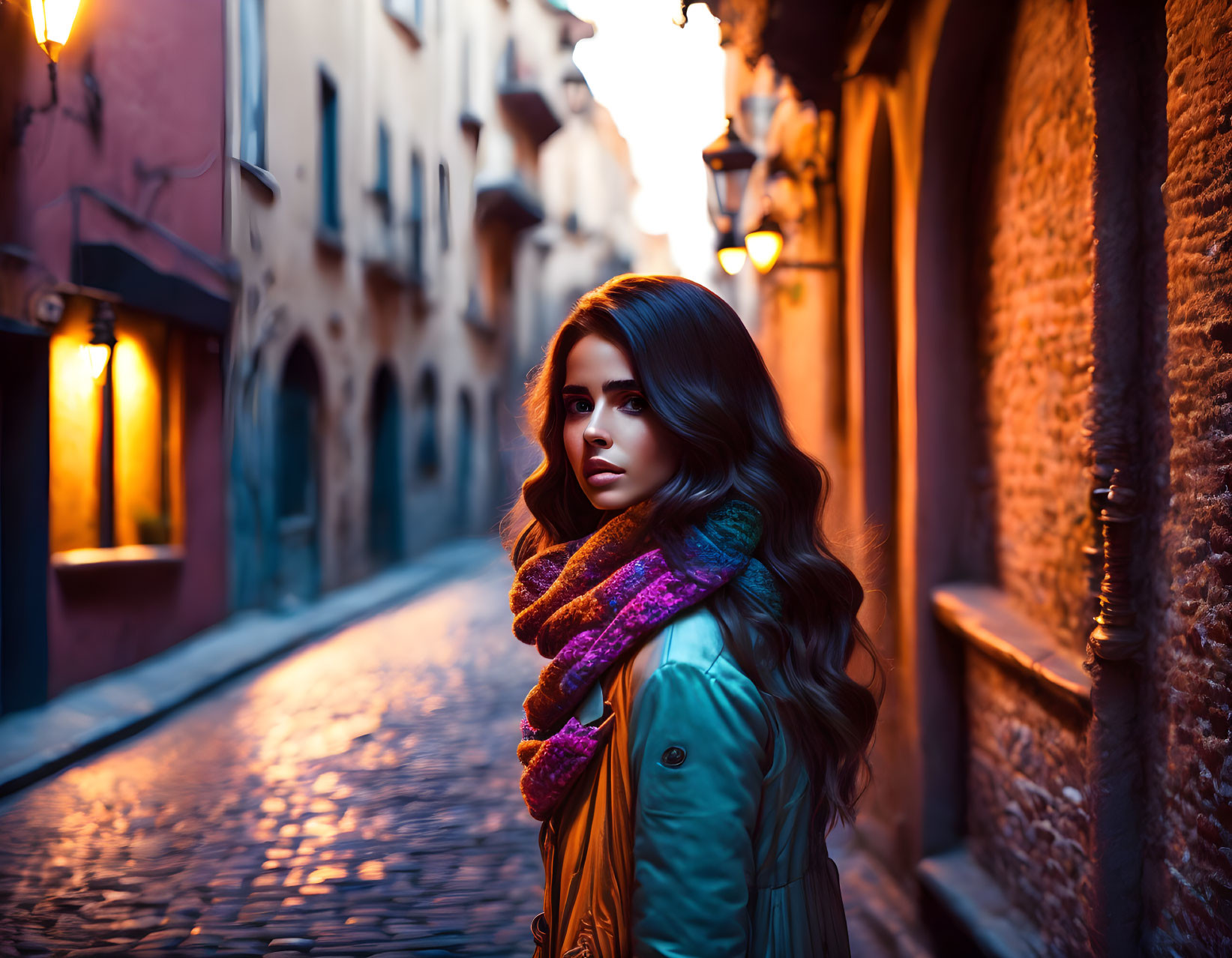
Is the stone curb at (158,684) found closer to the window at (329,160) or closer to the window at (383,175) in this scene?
the window at (329,160)

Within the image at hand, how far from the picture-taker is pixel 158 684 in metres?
7.91

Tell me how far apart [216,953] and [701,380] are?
3290mm

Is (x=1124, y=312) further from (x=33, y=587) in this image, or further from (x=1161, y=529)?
(x=33, y=587)

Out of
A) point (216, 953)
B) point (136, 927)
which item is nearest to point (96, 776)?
point (136, 927)

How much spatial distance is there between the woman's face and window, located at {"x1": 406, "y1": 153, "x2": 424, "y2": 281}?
14.5 m

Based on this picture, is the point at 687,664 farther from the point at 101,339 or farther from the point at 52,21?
the point at 101,339

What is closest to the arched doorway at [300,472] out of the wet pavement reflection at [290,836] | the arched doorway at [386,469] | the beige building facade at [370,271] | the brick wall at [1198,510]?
the beige building facade at [370,271]

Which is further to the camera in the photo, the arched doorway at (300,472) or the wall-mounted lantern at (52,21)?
the arched doorway at (300,472)

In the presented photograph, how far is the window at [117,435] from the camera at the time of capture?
7359 mm

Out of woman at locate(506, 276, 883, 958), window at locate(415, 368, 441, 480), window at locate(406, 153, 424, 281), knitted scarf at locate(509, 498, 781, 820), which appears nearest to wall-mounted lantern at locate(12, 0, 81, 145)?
woman at locate(506, 276, 883, 958)

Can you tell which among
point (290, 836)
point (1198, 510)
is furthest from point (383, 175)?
point (1198, 510)

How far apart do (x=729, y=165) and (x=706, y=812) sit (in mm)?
6089

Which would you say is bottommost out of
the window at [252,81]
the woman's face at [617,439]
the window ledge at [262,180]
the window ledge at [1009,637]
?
the window ledge at [1009,637]

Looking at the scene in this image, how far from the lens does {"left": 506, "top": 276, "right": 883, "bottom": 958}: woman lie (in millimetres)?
1454
